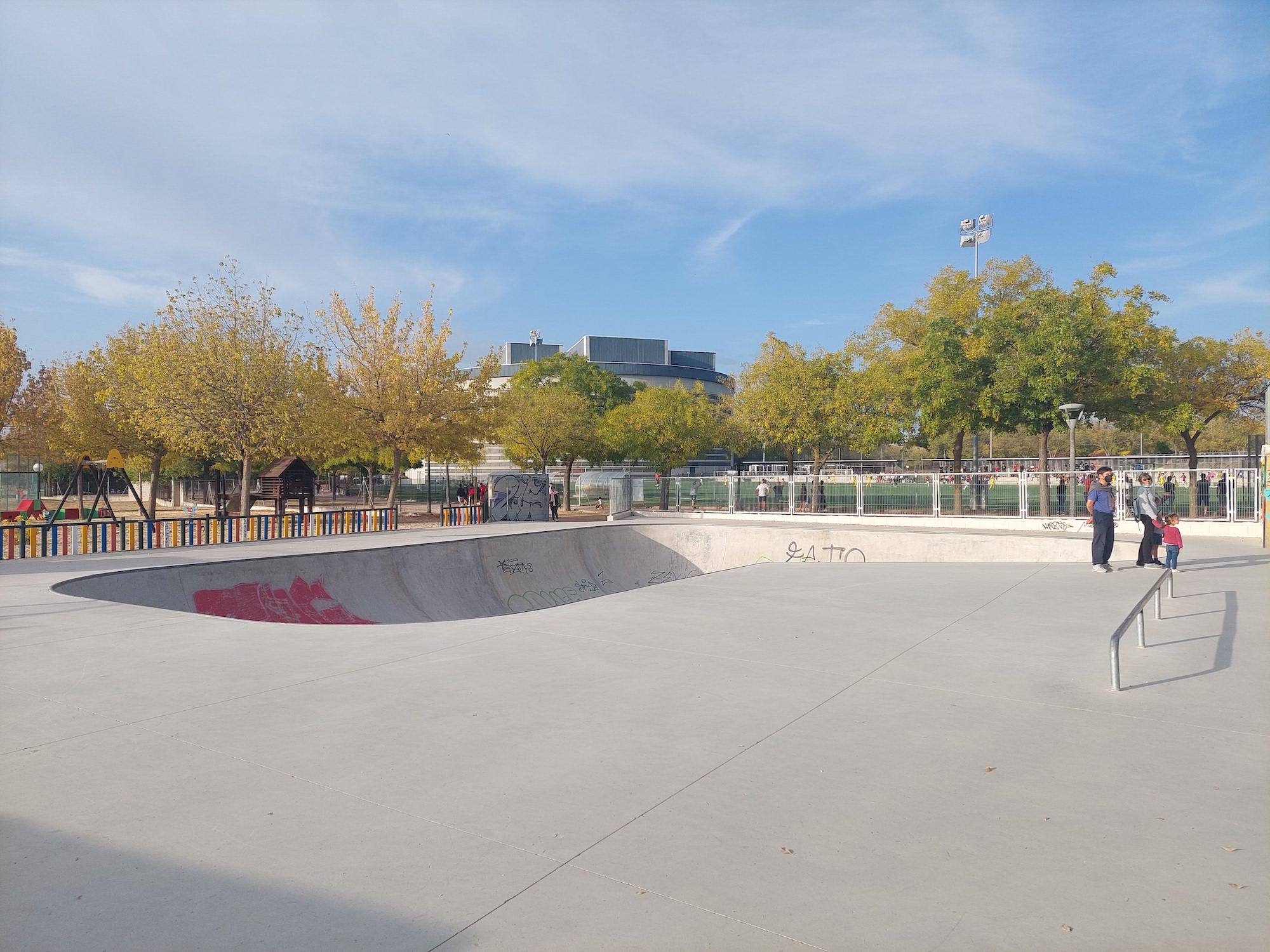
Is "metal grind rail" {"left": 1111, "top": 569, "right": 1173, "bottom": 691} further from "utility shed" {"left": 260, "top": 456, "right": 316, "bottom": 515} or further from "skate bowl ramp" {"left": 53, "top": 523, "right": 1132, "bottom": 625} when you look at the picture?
"utility shed" {"left": 260, "top": 456, "right": 316, "bottom": 515}

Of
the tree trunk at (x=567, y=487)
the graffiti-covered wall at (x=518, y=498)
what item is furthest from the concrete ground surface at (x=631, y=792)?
the tree trunk at (x=567, y=487)

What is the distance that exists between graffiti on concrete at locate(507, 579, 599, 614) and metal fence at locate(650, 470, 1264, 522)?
1145 cm

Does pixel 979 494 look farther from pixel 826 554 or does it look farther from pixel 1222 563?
pixel 1222 563

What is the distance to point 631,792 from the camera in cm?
398

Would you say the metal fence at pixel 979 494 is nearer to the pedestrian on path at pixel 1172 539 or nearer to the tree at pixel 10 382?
the pedestrian on path at pixel 1172 539

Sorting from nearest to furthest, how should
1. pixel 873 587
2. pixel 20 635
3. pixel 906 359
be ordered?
pixel 20 635, pixel 873 587, pixel 906 359

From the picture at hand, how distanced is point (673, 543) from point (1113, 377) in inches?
599

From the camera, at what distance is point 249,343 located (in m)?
25.6

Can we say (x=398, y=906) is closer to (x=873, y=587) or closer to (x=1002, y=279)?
(x=873, y=587)

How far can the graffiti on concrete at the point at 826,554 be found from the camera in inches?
818

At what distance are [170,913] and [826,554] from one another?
19.4 m

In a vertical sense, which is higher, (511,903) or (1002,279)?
(1002,279)

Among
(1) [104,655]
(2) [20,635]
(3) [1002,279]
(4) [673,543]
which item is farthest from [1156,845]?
(3) [1002,279]

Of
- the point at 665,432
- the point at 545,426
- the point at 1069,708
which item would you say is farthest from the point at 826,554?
the point at 545,426
